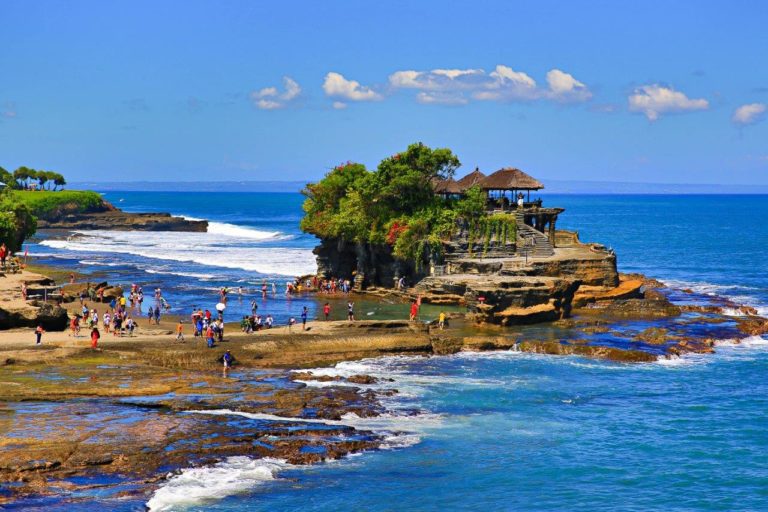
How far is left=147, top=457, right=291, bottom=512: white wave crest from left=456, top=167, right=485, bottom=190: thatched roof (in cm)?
4108

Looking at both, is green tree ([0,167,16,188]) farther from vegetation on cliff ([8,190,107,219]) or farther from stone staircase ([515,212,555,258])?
stone staircase ([515,212,555,258])

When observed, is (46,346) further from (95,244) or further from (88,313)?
(95,244)

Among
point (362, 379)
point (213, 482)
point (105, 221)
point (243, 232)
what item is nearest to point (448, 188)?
point (362, 379)

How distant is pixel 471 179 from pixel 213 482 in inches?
1743

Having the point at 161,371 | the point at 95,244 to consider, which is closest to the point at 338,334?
the point at 161,371

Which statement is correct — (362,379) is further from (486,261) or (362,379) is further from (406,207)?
(406,207)

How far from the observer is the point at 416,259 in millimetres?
64062

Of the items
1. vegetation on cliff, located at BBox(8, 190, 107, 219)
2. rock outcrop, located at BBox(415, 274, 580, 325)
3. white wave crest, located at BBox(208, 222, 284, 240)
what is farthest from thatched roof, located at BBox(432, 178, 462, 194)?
vegetation on cliff, located at BBox(8, 190, 107, 219)

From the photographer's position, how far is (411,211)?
67750mm

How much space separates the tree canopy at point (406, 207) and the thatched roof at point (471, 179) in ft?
3.92

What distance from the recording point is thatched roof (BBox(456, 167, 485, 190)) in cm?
6838

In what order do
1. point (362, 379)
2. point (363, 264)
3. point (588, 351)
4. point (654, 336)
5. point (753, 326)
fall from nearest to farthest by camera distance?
point (362, 379), point (588, 351), point (654, 336), point (753, 326), point (363, 264)

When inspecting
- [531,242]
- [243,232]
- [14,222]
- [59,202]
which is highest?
[59,202]

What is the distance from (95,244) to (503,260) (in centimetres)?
6860
